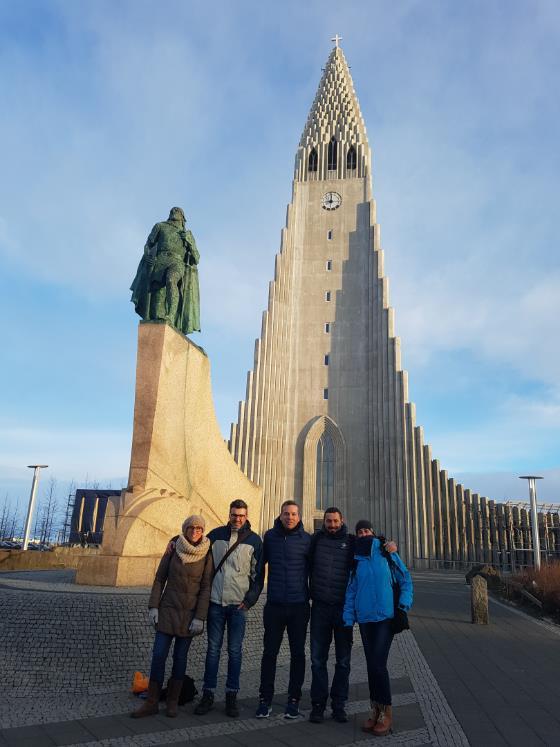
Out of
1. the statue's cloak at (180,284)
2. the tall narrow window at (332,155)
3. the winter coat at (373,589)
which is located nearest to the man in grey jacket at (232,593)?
the winter coat at (373,589)

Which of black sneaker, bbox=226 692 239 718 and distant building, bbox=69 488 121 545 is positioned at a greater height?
distant building, bbox=69 488 121 545

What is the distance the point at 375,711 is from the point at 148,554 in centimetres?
524

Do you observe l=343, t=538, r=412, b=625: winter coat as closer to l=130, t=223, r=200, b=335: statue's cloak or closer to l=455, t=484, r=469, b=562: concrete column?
l=130, t=223, r=200, b=335: statue's cloak

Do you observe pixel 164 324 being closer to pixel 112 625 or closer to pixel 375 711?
pixel 112 625

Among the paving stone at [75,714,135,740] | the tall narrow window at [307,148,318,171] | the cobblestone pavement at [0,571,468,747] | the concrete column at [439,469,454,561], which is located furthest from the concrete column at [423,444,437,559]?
the paving stone at [75,714,135,740]

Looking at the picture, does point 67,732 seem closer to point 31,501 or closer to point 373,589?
point 373,589

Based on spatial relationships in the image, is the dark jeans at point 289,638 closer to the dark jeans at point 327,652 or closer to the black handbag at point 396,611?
the dark jeans at point 327,652

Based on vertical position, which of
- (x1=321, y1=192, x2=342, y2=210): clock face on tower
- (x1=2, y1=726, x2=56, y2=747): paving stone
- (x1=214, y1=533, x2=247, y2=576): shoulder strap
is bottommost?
(x1=2, y1=726, x2=56, y2=747): paving stone

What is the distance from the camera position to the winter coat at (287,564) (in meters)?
4.68

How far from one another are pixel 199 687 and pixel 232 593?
135 cm

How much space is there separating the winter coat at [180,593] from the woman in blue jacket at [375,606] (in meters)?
1.21

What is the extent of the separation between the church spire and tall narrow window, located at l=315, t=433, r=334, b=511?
19.0 meters

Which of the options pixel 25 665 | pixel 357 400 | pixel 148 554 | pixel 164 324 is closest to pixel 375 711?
pixel 25 665

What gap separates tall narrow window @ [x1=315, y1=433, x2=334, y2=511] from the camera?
32531 millimetres
